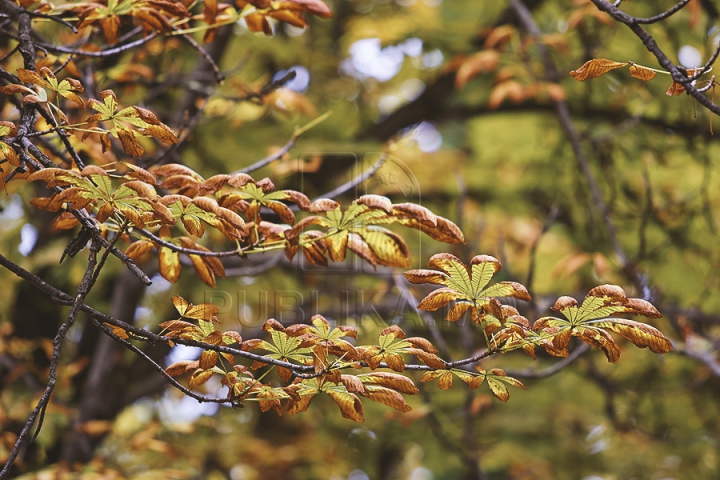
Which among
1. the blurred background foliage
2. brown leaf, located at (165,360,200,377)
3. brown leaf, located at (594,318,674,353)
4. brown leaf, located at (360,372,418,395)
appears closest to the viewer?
brown leaf, located at (594,318,674,353)

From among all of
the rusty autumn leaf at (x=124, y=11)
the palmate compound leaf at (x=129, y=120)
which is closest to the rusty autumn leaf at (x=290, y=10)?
the rusty autumn leaf at (x=124, y=11)

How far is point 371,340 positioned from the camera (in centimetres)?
387

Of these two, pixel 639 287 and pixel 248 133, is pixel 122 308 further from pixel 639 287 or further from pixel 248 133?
pixel 639 287

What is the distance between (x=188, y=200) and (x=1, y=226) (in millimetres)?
4004

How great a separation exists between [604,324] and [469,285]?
275 mm

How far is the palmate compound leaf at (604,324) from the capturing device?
1117mm

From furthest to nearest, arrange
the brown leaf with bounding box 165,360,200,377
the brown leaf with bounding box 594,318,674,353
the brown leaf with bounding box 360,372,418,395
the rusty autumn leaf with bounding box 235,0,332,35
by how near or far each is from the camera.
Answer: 1. the rusty autumn leaf with bounding box 235,0,332,35
2. the brown leaf with bounding box 165,360,200,377
3. the brown leaf with bounding box 360,372,418,395
4. the brown leaf with bounding box 594,318,674,353

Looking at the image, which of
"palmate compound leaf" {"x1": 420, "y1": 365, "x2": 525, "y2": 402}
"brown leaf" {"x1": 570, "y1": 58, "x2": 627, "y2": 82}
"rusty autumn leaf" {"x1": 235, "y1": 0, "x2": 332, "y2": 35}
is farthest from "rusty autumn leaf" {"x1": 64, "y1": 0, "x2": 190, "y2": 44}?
"palmate compound leaf" {"x1": 420, "y1": 365, "x2": 525, "y2": 402}

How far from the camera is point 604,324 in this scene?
3.76 ft

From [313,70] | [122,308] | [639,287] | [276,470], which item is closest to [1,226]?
[122,308]

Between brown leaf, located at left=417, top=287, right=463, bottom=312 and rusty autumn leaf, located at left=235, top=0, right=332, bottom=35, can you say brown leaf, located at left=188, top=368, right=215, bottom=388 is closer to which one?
brown leaf, located at left=417, top=287, right=463, bottom=312

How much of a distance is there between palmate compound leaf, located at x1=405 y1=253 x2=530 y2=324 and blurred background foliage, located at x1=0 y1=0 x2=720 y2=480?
1065 mm

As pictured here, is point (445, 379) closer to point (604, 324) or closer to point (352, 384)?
point (352, 384)

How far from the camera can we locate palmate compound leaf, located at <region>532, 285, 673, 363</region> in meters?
1.12
